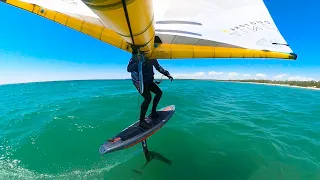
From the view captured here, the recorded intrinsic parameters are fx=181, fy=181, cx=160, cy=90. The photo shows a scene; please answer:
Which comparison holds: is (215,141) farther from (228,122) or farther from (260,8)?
(260,8)

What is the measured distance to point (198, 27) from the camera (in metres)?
3.76

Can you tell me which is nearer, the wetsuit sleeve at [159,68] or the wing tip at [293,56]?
the wing tip at [293,56]

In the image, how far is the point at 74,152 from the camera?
25.2 feet

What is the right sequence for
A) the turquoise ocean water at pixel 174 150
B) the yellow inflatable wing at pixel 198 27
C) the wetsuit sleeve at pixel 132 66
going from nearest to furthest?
the yellow inflatable wing at pixel 198 27
the wetsuit sleeve at pixel 132 66
the turquoise ocean water at pixel 174 150

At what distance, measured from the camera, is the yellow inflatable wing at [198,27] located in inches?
135

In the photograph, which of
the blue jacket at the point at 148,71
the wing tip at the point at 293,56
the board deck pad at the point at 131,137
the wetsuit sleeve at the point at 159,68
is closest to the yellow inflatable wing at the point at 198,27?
the wing tip at the point at 293,56

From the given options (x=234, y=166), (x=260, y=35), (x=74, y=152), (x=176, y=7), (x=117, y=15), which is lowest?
(x=74, y=152)

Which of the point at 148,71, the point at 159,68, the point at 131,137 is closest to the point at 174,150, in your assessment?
the point at 131,137

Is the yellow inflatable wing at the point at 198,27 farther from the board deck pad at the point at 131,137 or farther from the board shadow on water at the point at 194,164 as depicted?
the board shadow on water at the point at 194,164

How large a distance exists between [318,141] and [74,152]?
11111 millimetres

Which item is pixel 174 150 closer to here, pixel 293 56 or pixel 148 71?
pixel 148 71

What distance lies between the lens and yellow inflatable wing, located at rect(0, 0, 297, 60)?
3.43 meters

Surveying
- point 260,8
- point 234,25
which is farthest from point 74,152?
point 260,8

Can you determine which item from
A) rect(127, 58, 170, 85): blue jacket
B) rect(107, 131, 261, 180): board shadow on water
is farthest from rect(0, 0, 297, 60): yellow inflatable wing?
rect(107, 131, 261, 180): board shadow on water
